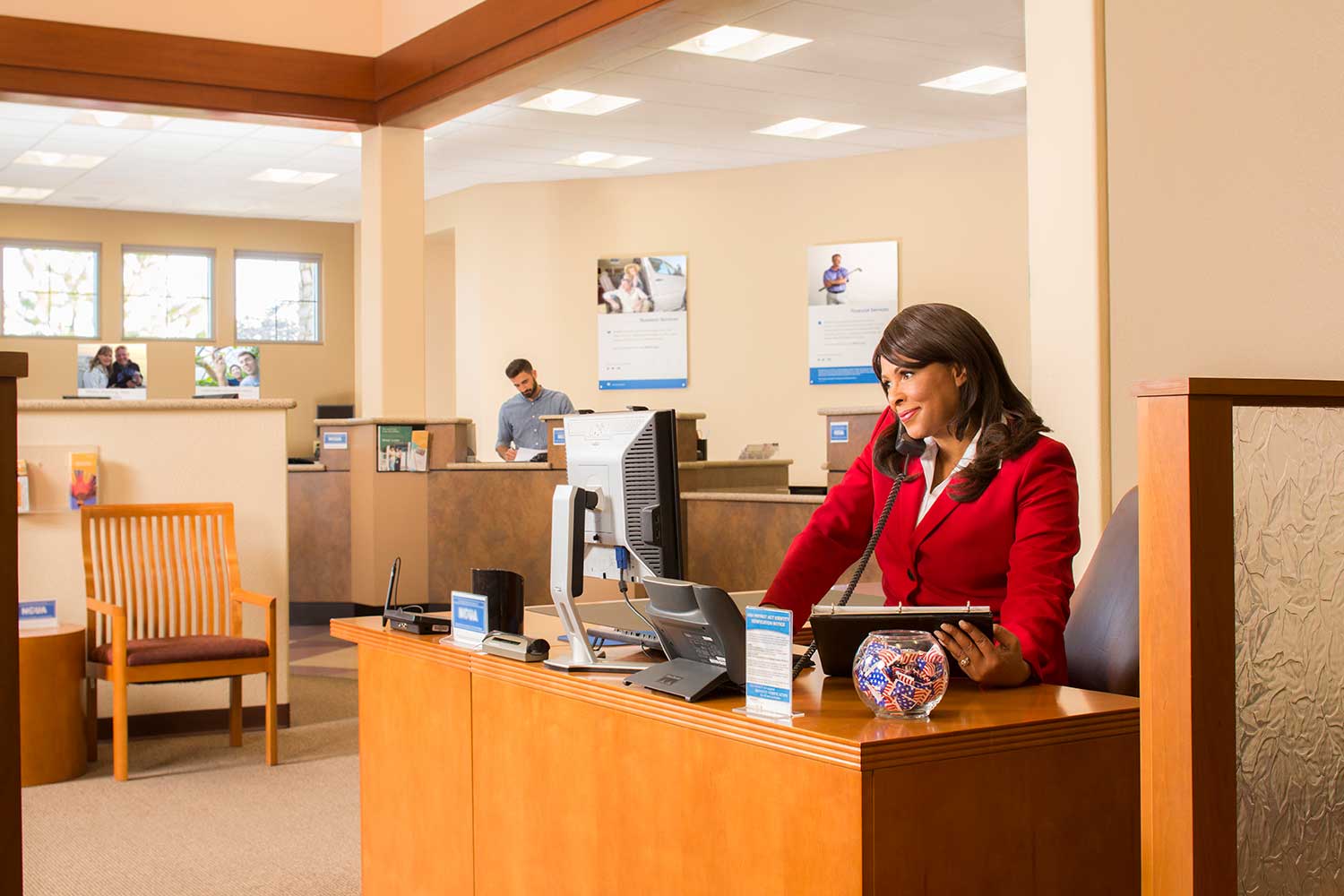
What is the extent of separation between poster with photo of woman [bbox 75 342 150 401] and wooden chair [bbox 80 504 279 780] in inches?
352

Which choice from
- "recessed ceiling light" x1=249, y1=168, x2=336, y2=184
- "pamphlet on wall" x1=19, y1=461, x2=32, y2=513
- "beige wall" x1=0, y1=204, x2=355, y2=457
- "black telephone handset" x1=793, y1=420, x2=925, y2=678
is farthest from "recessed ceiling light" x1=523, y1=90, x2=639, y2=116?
"black telephone handset" x1=793, y1=420, x2=925, y2=678

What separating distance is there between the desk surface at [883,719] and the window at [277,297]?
1329 cm

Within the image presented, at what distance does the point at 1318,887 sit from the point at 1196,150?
2572 mm

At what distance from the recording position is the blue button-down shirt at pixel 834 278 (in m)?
11.3

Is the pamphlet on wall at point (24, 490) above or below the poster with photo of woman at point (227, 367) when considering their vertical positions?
below

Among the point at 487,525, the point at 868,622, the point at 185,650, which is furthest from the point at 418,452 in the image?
the point at 868,622

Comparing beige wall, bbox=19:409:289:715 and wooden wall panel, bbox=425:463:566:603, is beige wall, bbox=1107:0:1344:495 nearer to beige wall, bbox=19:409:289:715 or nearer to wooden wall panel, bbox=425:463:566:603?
beige wall, bbox=19:409:289:715

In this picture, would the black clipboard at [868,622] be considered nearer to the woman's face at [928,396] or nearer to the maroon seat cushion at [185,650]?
the woman's face at [928,396]

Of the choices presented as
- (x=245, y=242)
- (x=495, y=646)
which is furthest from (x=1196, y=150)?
(x=245, y=242)

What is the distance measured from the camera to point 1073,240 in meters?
4.22

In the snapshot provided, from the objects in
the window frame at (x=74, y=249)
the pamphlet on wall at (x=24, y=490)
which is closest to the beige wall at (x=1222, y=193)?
the pamphlet on wall at (x=24, y=490)

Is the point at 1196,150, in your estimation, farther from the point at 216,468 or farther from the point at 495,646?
the point at 216,468

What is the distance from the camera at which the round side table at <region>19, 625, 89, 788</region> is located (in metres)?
5.01

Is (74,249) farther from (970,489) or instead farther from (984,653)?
(984,653)
